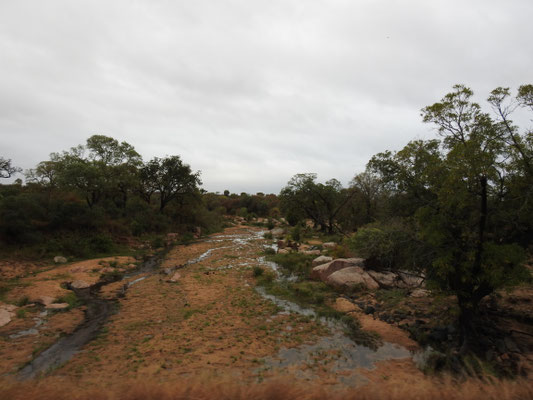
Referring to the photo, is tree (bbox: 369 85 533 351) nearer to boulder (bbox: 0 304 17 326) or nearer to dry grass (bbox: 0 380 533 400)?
dry grass (bbox: 0 380 533 400)

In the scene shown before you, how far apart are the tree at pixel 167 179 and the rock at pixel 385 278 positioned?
2944 centimetres

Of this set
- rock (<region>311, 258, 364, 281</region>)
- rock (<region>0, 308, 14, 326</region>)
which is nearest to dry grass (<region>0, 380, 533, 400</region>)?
rock (<region>0, 308, 14, 326</region>)

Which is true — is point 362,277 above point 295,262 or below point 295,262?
above

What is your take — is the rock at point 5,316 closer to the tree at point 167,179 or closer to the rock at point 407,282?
the rock at point 407,282

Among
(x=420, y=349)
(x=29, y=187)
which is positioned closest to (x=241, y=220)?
(x=29, y=187)

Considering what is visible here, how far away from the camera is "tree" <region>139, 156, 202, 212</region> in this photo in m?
36.2

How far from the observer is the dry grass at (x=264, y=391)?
207 inches

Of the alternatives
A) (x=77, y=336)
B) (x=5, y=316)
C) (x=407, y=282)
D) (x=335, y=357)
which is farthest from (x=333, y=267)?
(x=5, y=316)

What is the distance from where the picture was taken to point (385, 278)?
14516 millimetres

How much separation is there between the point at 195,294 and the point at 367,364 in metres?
8.76

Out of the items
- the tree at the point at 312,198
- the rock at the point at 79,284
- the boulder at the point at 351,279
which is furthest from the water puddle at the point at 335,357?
the tree at the point at 312,198

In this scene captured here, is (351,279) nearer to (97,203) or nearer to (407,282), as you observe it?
(407,282)

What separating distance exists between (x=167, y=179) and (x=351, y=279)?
30046 millimetres

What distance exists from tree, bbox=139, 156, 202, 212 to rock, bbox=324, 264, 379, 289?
28335 millimetres
